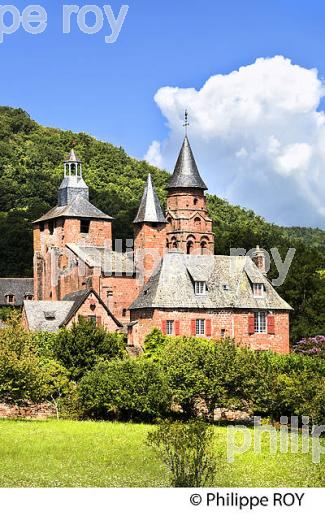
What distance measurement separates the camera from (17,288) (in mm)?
93750

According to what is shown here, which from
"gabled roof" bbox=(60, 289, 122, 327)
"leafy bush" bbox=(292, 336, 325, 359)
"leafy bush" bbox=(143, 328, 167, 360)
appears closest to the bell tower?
"leafy bush" bbox=(292, 336, 325, 359)

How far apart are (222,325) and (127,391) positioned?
1717 centimetres

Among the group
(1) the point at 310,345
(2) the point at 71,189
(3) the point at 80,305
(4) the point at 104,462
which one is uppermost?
(2) the point at 71,189

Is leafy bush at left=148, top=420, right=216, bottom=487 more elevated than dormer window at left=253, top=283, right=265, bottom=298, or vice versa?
dormer window at left=253, top=283, right=265, bottom=298

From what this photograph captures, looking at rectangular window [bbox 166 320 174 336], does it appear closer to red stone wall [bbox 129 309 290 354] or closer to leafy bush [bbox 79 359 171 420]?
red stone wall [bbox 129 309 290 354]

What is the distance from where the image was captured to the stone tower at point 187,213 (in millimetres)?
77938

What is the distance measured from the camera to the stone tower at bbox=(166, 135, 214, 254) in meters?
77.9

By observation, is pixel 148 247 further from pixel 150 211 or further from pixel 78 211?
pixel 78 211

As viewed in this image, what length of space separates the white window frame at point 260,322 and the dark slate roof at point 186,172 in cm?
1662

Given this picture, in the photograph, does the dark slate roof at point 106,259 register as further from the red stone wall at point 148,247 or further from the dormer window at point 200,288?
the dormer window at point 200,288

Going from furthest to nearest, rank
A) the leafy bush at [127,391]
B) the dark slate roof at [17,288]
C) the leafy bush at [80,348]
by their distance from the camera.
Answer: the dark slate roof at [17,288] → the leafy bush at [80,348] → the leafy bush at [127,391]

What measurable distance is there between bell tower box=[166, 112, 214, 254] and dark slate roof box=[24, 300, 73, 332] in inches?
680

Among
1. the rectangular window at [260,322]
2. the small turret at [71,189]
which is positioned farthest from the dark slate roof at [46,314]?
the small turret at [71,189]

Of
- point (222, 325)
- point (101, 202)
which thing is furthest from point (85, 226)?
point (101, 202)
